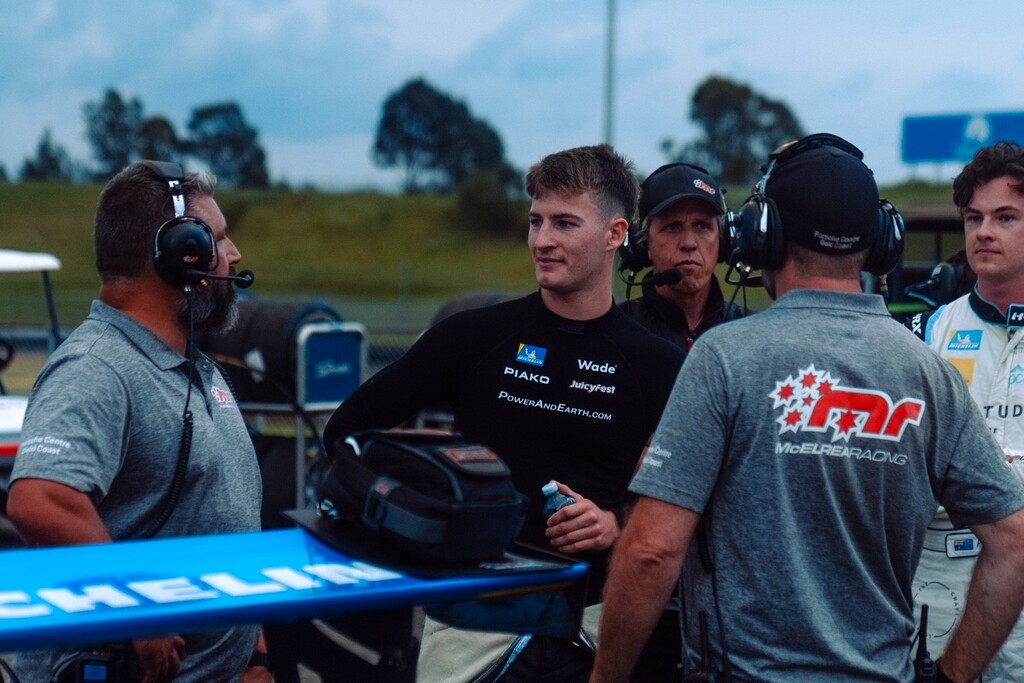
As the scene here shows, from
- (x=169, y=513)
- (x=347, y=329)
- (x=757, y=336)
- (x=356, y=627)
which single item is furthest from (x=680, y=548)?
(x=347, y=329)

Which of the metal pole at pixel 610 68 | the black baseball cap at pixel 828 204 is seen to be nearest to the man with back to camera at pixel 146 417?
the black baseball cap at pixel 828 204

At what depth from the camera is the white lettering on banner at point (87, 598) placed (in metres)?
1.87

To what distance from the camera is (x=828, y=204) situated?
2570 mm

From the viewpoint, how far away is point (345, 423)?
11.3 feet

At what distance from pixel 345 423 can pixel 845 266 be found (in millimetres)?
1521

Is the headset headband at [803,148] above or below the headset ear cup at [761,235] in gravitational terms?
above

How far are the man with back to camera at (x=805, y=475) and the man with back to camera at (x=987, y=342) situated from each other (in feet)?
3.71

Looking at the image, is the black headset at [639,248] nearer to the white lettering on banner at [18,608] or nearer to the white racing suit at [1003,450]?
the white racing suit at [1003,450]

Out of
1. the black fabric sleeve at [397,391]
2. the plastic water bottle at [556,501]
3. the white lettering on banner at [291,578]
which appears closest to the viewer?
the white lettering on banner at [291,578]

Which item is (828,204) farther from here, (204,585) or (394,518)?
(204,585)

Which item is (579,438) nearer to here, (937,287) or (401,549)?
(401,549)

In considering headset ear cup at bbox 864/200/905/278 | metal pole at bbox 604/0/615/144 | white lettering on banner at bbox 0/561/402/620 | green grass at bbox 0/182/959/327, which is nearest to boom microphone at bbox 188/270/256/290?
white lettering on banner at bbox 0/561/402/620

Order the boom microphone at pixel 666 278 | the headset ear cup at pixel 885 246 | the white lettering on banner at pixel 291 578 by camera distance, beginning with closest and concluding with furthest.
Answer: the white lettering on banner at pixel 291 578
the headset ear cup at pixel 885 246
the boom microphone at pixel 666 278

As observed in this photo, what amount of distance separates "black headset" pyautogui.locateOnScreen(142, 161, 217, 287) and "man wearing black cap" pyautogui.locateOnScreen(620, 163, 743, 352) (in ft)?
5.86
